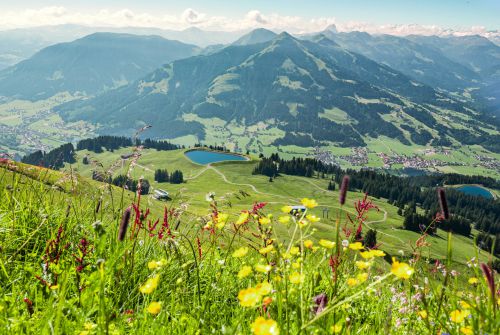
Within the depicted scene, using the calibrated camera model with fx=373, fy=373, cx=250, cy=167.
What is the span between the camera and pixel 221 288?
529 centimetres

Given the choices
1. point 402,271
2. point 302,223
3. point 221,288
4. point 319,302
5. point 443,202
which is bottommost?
point 221,288

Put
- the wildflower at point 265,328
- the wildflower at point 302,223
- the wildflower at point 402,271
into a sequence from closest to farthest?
the wildflower at point 265,328 < the wildflower at point 402,271 < the wildflower at point 302,223

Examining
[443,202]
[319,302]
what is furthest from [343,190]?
[319,302]

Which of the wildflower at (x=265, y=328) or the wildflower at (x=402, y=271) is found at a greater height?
the wildflower at (x=402, y=271)

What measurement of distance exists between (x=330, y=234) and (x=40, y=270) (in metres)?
92.7

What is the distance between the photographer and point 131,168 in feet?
19.8

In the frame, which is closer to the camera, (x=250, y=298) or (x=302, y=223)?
(x=250, y=298)

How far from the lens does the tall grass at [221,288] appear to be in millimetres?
2889

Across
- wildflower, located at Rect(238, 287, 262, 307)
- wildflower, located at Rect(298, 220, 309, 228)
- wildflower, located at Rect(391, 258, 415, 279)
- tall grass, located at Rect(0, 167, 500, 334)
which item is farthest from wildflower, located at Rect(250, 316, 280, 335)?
wildflower, located at Rect(298, 220, 309, 228)

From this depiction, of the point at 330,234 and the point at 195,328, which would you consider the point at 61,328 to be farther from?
the point at 330,234

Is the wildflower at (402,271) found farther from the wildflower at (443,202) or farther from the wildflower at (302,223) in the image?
the wildflower at (302,223)

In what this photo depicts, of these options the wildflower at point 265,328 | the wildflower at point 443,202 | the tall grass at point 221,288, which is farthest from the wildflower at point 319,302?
the wildflower at point 443,202

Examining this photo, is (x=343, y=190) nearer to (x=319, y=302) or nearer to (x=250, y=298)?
(x=250, y=298)

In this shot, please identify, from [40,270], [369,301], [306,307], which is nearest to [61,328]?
[40,270]
